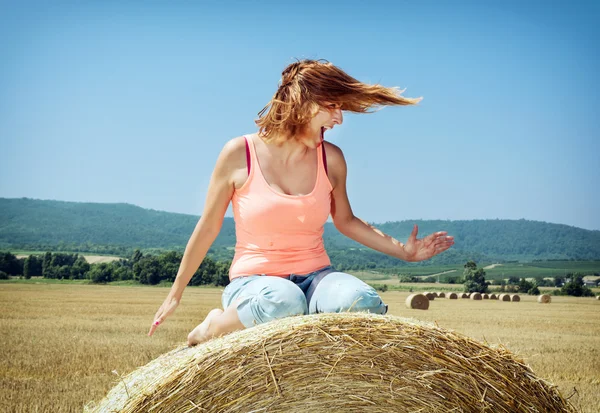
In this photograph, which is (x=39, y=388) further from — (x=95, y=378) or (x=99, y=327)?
(x=99, y=327)

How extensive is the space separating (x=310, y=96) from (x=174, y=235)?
63.2 metres

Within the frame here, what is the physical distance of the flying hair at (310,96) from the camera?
3115 mm

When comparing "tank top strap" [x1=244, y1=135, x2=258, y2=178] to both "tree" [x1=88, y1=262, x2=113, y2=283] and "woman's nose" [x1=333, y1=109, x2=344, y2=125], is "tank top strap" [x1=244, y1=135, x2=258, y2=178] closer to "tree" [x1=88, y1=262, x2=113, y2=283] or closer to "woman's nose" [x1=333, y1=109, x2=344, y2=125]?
"woman's nose" [x1=333, y1=109, x2=344, y2=125]

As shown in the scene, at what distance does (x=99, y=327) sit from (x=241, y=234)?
859 cm

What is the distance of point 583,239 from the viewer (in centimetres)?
4184

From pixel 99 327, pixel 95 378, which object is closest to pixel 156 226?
pixel 99 327

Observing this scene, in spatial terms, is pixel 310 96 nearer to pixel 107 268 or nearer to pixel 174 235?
pixel 107 268

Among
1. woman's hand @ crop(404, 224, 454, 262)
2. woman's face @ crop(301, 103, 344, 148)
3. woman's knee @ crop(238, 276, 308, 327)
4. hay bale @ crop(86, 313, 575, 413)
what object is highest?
woman's face @ crop(301, 103, 344, 148)

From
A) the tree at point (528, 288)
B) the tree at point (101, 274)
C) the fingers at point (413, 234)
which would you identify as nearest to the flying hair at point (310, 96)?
the fingers at point (413, 234)

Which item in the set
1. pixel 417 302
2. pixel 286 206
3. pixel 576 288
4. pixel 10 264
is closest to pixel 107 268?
pixel 10 264

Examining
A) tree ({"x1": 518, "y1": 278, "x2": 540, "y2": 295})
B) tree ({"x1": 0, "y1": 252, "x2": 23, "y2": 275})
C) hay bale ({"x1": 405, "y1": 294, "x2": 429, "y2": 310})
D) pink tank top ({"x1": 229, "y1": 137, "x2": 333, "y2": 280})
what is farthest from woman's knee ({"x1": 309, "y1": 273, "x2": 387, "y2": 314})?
tree ({"x1": 518, "y1": 278, "x2": 540, "y2": 295})

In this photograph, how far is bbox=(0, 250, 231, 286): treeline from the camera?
24.3m

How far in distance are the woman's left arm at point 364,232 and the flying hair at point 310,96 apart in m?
0.32

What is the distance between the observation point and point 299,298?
302 cm
